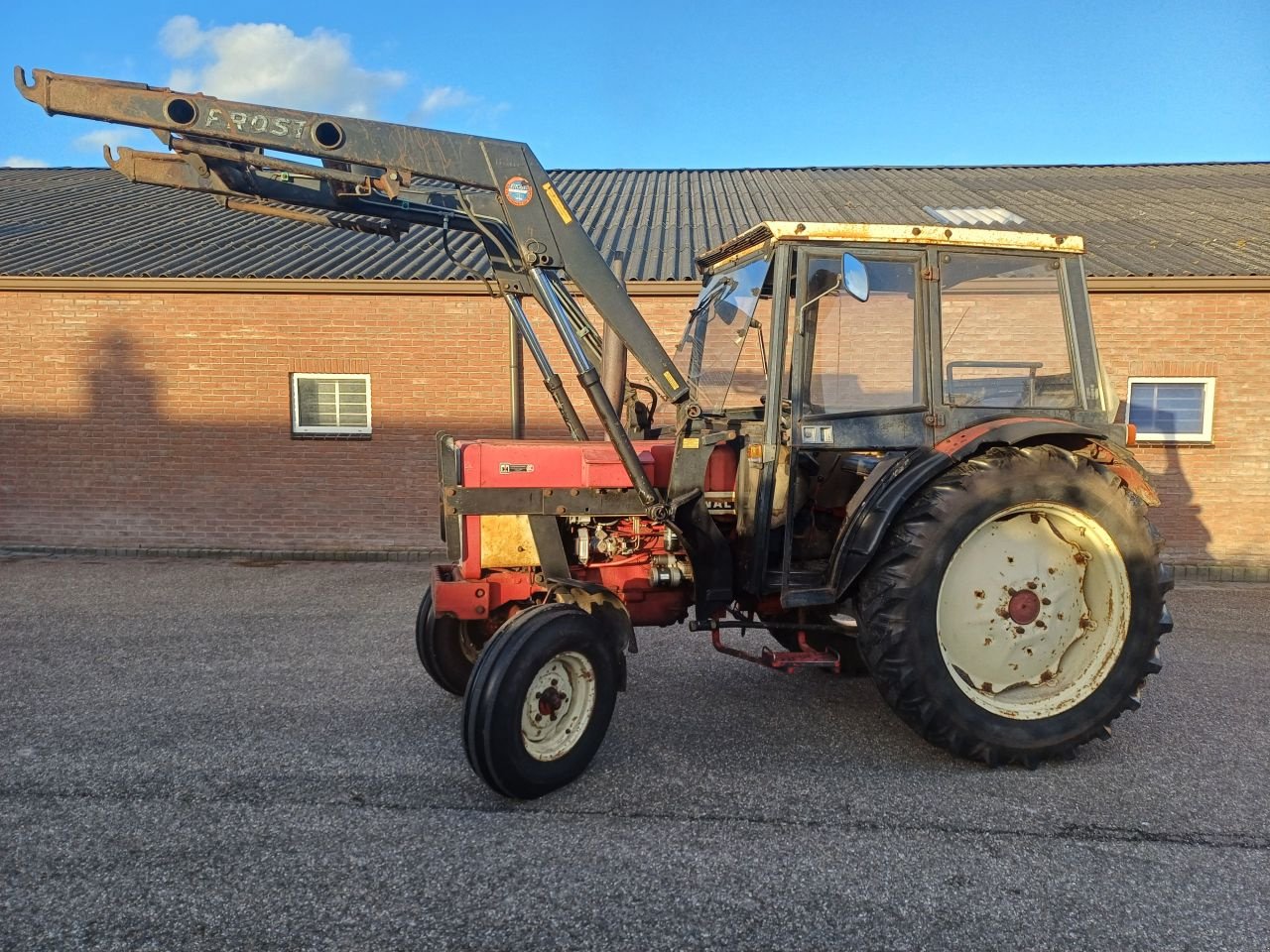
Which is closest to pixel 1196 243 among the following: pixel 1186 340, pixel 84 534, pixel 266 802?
pixel 1186 340

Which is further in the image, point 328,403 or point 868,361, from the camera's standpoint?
point 328,403

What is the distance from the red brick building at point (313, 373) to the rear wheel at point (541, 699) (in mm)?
5760

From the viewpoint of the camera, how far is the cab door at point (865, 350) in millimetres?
3785

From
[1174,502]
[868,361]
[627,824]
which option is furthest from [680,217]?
[627,824]

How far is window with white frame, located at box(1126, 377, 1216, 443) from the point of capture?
906cm

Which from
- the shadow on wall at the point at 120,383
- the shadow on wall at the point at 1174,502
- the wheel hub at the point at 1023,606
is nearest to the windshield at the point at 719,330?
the wheel hub at the point at 1023,606

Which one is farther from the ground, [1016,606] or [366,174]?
[366,174]

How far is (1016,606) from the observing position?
3.84 m

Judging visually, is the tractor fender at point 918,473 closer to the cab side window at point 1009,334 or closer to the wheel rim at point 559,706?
the cab side window at point 1009,334

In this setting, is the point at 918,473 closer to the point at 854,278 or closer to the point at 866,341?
the point at 866,341

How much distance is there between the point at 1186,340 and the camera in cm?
902

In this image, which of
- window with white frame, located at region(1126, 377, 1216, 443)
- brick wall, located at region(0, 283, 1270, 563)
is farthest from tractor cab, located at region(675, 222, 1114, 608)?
window with white frame, located at region(1126, 377, 1216, 443)

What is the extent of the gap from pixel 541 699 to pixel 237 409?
7262 millimetres

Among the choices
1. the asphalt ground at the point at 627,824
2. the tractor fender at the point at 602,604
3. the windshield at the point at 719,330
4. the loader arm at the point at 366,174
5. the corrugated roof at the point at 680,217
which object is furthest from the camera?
the corrugated roof at the point at 680,217
